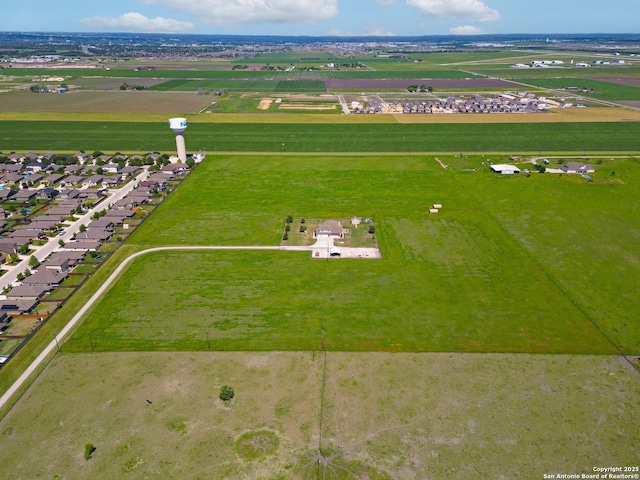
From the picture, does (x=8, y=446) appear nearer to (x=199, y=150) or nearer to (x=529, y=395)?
(x=529, y=395)

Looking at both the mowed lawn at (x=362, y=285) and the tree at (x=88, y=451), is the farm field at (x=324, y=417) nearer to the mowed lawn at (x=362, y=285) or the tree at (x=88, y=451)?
the tree at (x=88, y=451)

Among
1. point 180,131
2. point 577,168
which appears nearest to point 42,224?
point 180,131

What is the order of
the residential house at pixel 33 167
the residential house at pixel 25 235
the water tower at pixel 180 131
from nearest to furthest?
the residential house at pixel 25 235 < the residential house at pixel 33 167 < the water tower at pixel 180 131

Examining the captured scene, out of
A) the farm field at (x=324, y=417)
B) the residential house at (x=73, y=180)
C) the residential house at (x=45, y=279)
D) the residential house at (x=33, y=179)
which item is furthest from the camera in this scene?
the residential house at (x=73, y=180)

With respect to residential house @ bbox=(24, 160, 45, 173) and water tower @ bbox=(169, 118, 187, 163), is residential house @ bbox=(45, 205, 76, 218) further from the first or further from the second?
water tower @ bbox=(169, 118, 187, 163)

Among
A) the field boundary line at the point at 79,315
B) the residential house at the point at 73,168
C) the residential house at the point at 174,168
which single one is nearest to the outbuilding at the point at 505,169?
the field boundary line at the point at 79,315

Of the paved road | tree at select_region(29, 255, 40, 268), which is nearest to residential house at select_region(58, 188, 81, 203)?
the paved road

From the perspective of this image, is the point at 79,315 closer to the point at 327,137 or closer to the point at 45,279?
the point at 45,279

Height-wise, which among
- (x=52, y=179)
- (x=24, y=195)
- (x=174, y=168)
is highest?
(x=174, y=168)
